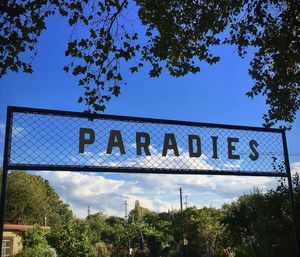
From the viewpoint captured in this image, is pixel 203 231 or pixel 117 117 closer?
pixel 117 117

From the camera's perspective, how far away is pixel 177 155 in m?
6.17

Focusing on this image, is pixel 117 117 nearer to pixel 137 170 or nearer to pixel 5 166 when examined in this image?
pixel 137 170

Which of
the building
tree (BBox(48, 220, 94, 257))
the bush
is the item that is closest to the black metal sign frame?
the bush

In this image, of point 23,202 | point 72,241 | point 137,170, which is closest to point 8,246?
point 72,241

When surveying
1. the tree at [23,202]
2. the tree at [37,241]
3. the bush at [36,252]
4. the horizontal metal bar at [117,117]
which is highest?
the tree at [23,202]

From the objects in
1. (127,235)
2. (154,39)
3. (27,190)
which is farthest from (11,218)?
(154,39)

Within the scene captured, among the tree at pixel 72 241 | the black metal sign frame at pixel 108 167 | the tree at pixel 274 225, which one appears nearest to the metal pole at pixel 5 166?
the black metal sign frame at pixel 108 167

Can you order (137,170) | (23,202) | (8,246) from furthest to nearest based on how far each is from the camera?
1. (23,202)
2. (8,246)
3. (137,170)

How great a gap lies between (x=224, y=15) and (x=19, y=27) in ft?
13.7

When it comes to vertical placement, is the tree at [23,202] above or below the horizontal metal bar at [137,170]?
above

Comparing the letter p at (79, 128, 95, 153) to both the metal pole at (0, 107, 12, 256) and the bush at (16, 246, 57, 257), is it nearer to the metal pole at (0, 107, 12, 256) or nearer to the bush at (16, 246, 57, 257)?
the metal pole at (0, 107, 12, 256)

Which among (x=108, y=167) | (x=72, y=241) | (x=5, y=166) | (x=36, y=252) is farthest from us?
(x=72, y=241)

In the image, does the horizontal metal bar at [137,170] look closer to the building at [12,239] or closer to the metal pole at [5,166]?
the metal pole at [5,166]

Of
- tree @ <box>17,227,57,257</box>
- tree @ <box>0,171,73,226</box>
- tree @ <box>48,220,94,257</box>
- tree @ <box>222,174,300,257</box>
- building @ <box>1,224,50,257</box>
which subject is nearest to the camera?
tree @ <box>222,174,300,257</box>
